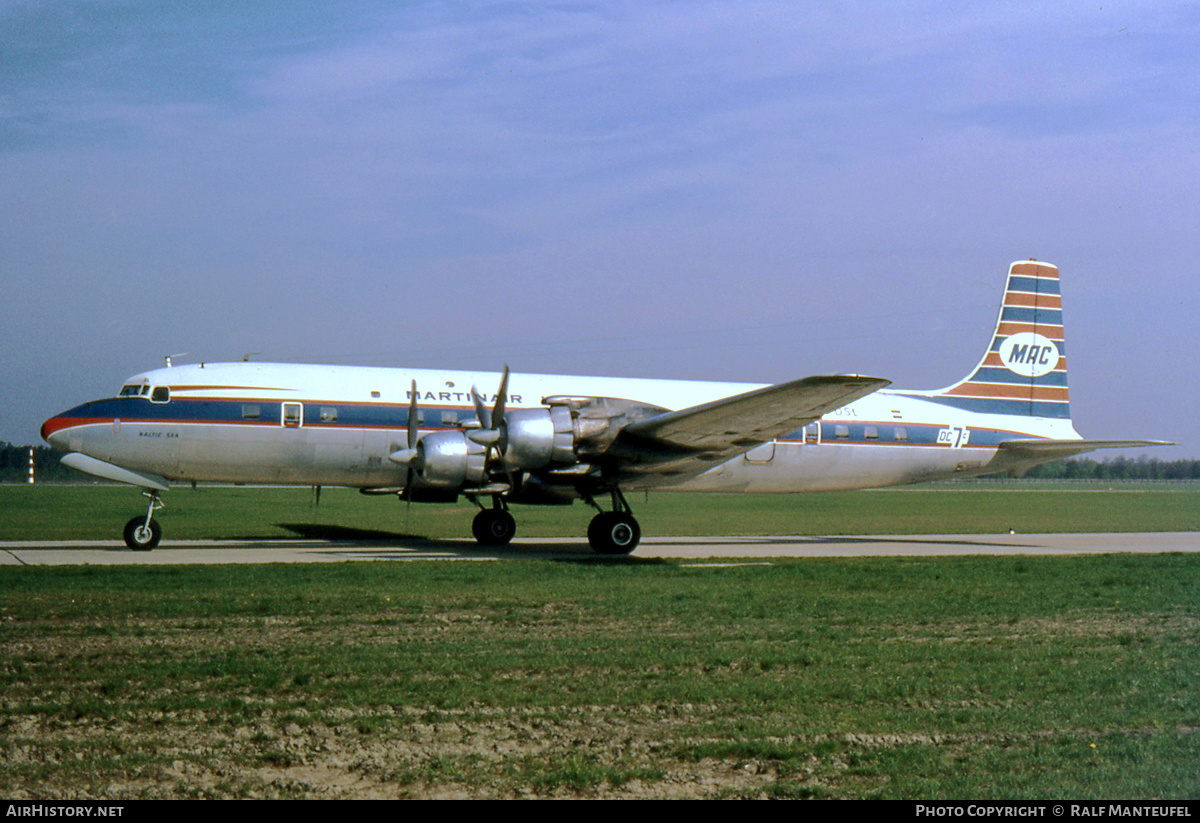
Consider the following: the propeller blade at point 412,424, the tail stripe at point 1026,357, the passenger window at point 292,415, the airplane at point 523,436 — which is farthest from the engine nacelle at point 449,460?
the tail stripe at point 1026,357

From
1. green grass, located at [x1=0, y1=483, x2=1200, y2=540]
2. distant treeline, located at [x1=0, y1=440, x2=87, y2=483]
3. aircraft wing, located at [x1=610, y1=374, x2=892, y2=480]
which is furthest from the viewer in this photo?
distant treeline, located at [x1=0, y1=440, x2=87, y2=483]

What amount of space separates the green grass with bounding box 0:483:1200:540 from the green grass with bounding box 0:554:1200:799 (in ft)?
41.9

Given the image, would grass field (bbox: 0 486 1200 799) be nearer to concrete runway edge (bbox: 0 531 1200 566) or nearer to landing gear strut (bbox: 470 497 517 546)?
concrete runway edge (bbox: 0 531 1200 566)

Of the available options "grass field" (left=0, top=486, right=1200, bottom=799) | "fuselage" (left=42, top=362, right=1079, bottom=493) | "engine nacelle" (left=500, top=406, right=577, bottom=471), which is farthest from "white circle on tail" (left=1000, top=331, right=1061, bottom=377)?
"engine nacelle" (left=500, top=406, right=577, bottom=471)

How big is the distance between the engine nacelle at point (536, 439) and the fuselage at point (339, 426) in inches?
103

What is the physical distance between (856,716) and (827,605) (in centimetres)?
504

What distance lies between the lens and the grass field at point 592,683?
5.39 meters

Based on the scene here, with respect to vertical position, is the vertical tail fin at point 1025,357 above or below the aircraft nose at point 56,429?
above

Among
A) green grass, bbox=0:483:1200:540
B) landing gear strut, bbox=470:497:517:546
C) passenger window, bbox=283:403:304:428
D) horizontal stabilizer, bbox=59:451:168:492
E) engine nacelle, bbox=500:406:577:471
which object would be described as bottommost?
green grass, bbox=0:483:1200:540

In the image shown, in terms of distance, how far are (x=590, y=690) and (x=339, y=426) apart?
43.1 feet

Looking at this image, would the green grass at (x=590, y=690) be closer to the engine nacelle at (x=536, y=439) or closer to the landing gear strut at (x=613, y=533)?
the engine nacelle at (x=536, y=439)

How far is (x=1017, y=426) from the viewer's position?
24250mm

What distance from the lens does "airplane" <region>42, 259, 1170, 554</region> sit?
55.7 ft
